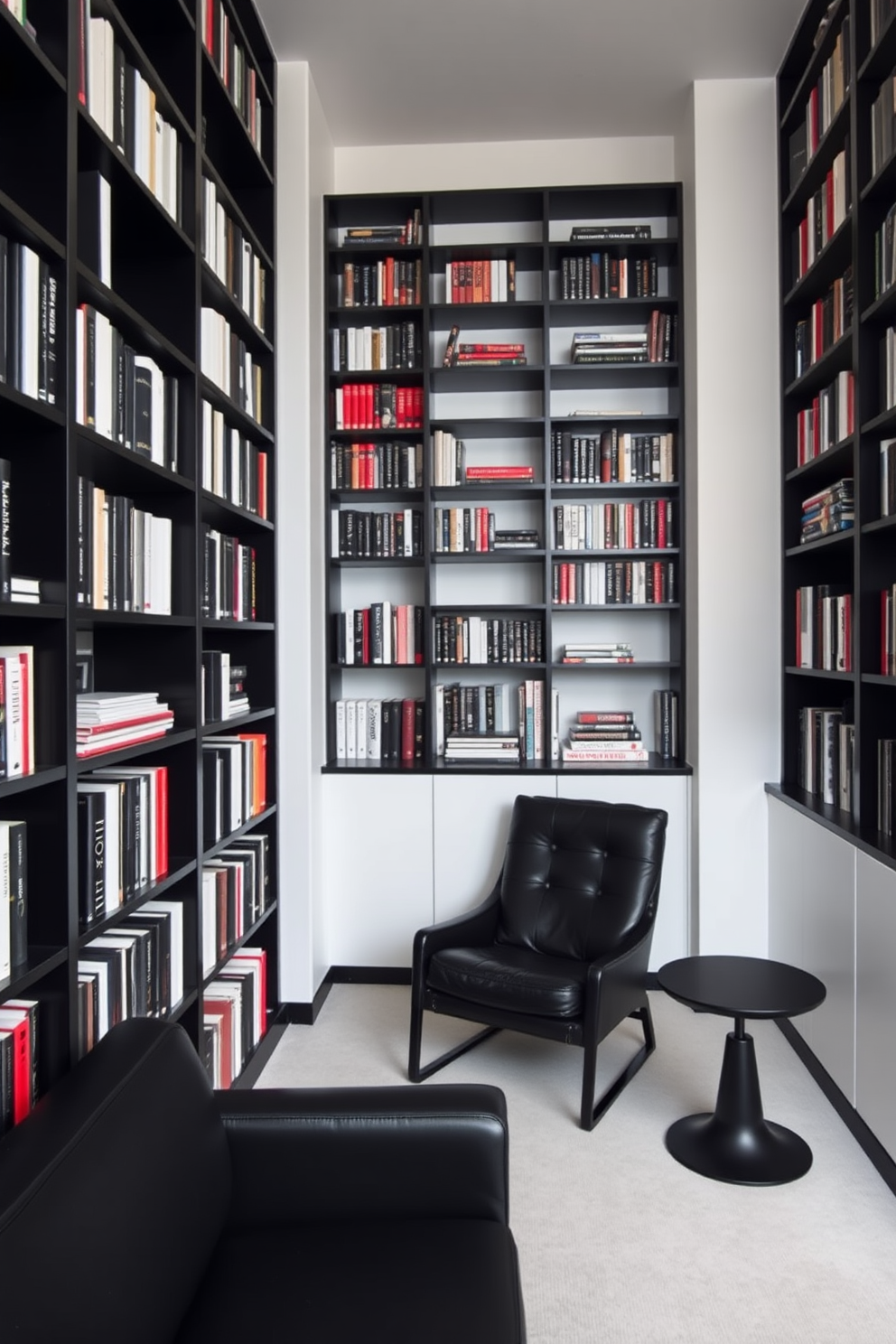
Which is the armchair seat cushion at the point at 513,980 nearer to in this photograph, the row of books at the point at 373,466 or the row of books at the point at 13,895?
the row of books at the point at 13,895

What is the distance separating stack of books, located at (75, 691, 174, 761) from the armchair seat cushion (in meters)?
1.16

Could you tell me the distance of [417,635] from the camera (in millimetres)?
3750

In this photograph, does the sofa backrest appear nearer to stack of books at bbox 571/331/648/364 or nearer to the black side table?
the black side table

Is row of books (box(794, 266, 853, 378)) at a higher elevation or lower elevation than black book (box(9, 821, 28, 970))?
higher

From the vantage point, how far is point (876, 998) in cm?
231

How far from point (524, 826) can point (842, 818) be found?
1043mm

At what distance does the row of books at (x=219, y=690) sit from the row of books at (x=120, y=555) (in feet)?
0.94

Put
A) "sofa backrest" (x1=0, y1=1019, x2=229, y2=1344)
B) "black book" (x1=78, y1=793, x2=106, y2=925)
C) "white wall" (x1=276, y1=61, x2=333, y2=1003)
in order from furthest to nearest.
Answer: "white wall" (x1=276, y1=61, x2=333, y2=1003), "black book" (x1=78, y1=793, x2=106, y2=925), "sofa backrest" (x1=0, y1=1019, x2=229, y2=1344)

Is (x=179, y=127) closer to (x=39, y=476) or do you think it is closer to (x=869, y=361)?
(x=39, y=476)

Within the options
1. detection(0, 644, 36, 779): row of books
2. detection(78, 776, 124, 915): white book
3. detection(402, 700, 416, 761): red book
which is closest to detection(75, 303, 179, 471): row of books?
detection(0, 644, 36, 779): row of books

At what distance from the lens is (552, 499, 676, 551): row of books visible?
3652 mm

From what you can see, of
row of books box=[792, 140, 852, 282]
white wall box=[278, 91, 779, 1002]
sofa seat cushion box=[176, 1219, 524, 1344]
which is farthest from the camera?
white wall box=[278, 91, 779, 1002]

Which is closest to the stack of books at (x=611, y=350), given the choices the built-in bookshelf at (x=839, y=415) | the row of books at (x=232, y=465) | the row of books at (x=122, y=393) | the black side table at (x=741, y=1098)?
the built-in bookshelf at (x=839, y=415)

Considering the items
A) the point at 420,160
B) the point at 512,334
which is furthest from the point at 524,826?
the point at 420,160
